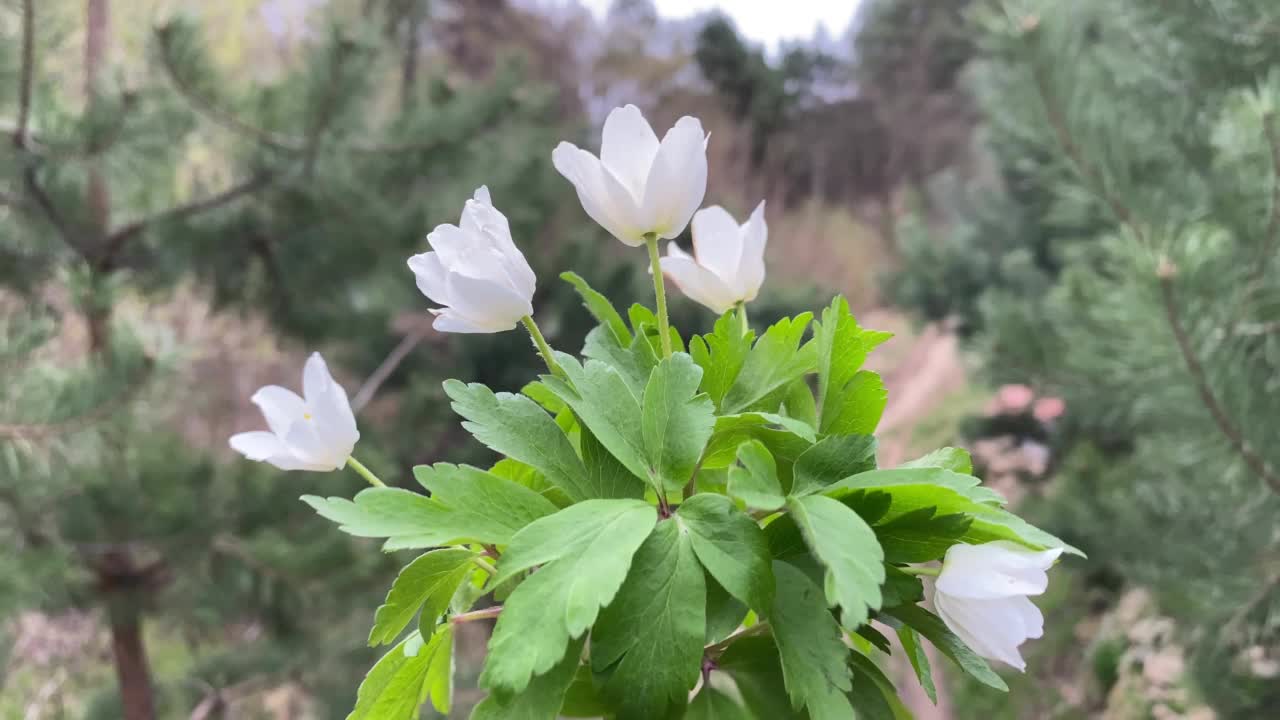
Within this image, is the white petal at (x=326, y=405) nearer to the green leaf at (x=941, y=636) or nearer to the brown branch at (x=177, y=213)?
the green leaf at (x=941, y=636)

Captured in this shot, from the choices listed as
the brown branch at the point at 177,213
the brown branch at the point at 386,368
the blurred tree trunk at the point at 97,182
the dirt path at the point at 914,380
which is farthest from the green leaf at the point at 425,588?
the dirt path at the point at 914,380

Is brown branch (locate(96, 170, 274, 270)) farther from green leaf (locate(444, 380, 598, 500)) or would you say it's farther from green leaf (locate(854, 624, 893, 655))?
green leaf (locate(854, 624, 893, 655))

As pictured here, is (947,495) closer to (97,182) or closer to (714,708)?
(714,708)

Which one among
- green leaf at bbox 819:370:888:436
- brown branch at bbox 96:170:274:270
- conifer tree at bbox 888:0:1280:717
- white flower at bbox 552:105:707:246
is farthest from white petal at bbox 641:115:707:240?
brown branch at bbox 96:170:274:270

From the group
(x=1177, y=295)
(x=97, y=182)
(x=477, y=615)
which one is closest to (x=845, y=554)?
(x=477, y=615)

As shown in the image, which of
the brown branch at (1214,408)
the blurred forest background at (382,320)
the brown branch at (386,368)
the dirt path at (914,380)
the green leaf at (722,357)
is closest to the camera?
the green leaf at (722,357)

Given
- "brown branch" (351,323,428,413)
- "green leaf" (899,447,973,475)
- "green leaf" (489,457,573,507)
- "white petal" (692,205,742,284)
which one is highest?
"white petal" (692,205,742,284)
